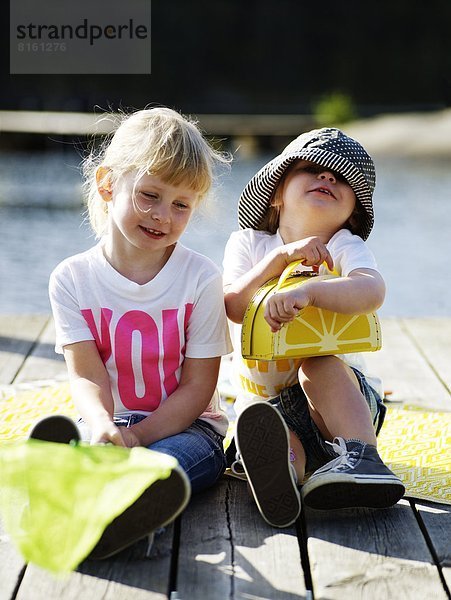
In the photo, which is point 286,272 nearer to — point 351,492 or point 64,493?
point 351,492

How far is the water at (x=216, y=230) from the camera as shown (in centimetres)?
572

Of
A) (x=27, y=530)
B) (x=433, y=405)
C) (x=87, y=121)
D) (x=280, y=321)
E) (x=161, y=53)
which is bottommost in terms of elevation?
Result: (x=161, y=53)

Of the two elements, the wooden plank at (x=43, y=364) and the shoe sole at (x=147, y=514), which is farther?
the wooden plank at (x=43, y=364)

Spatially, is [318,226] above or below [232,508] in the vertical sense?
above

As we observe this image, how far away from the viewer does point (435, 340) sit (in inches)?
160

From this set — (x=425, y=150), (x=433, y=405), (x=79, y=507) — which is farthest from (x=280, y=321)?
(x=425, y=150)

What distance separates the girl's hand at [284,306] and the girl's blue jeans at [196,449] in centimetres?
32

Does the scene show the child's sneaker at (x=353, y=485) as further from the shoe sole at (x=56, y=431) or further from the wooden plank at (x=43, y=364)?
the wooden plank at (x=43, y=364)

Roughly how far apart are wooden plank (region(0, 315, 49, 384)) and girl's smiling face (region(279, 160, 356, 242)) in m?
1.43

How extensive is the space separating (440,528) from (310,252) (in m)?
0.69

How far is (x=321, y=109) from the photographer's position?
2308 centimetres

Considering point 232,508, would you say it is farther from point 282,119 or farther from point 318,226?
point 282,119

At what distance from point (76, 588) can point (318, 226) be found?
43.6 inches

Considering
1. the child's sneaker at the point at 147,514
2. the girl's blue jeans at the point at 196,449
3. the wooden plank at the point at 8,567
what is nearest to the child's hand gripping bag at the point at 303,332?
the girl's blue jeans at the point at 196,449
